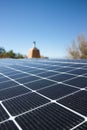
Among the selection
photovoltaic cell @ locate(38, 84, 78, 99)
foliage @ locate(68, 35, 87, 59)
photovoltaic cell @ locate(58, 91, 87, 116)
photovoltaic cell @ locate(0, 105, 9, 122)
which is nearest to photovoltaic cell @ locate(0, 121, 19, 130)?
photovoltaic cell @ locate(0, 105, 9, 122)

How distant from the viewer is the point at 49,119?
3.07 metres

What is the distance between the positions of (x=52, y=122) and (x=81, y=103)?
2.76ft

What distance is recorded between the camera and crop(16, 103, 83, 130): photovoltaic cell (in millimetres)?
2779

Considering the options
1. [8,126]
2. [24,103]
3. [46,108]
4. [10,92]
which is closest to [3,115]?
[8,126]

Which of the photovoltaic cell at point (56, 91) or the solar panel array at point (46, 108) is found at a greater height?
the photovoltaic cell at point (56, 91)

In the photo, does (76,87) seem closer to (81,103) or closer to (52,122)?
(81,103)

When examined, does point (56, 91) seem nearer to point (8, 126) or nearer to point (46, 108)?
point (46, 108)

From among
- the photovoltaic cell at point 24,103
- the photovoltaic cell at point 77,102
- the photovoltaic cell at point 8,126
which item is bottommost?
the photovoltaic cell at point 8,126

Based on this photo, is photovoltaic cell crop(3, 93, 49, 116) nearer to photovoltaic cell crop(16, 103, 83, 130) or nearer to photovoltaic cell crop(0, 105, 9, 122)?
photovoltaic cell crop(0, 105, 9, 122)

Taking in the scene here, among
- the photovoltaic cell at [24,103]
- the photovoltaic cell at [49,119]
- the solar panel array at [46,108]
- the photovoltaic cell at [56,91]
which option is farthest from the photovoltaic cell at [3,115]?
the photovoltaic cell at [56,91]

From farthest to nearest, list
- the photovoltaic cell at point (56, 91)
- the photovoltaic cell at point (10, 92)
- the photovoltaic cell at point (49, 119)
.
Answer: the photovoltaic cell at point (10, 92) < the photovoltaic cell at point (56, 91) < the photovoltaic cell at point (49, 119)

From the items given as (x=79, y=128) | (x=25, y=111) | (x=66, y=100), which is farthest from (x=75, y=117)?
(x=25, y=111)

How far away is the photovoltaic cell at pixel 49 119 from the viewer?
2.78 metres

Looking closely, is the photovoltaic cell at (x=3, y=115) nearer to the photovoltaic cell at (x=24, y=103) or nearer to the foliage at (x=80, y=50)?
the photovoltaic cell at (x=24, y=103)
